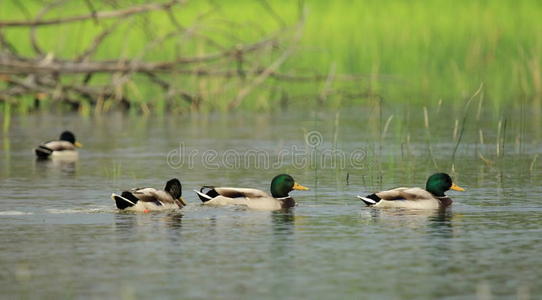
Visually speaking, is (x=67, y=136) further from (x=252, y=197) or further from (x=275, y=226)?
(x=275, y=226)

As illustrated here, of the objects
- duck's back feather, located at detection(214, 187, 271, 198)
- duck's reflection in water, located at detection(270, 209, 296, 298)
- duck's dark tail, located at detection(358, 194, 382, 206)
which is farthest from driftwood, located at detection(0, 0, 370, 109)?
duck's reflection in water, located at detection(270, 209, 296, 298)

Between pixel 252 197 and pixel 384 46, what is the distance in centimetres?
2260

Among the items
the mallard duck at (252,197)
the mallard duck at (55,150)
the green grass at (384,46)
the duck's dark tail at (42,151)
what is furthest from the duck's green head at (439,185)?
the green grass at (384,46)

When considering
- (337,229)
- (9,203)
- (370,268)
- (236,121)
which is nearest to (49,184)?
(9,203)

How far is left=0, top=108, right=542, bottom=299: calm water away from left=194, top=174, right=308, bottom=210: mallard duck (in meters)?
0.21

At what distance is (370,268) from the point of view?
11008 millimetres

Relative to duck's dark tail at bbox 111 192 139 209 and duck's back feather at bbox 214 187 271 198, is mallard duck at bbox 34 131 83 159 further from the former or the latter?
duck's dark tail at bbox 111 192 139 209

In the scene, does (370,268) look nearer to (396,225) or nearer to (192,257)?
(192,257)

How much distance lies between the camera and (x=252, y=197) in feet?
49.9

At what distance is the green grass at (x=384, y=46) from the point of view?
101 feet

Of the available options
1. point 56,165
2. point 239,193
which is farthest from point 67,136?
point 239,193

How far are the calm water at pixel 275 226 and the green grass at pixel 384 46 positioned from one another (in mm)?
4838

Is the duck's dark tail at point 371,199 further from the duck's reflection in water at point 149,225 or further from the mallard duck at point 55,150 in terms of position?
the mallard duck at point 55,150

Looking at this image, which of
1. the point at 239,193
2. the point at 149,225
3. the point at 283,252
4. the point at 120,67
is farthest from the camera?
the point at 120,67
